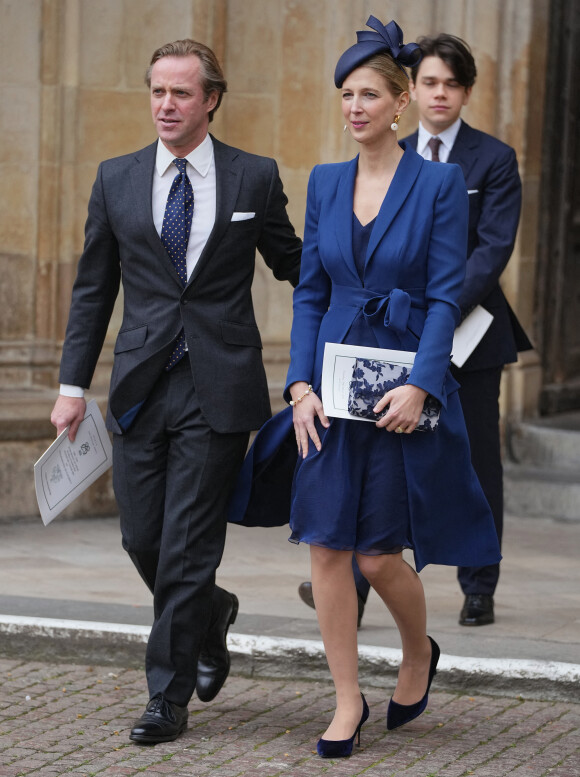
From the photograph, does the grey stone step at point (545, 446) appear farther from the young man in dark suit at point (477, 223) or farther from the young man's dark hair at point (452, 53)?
the young man's dark hair at point (452, 53)

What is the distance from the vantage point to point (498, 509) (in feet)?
19.5

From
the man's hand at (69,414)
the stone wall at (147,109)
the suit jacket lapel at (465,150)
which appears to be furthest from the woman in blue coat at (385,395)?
the stone wall at (147,109)

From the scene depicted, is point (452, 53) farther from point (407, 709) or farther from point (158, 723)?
point (158, 723)

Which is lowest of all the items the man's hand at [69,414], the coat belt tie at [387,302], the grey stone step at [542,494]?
the grey stone step at [542,494]

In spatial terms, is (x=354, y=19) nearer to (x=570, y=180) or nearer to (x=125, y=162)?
(x=570, y=180)

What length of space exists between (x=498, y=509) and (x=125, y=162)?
2101 millimetres

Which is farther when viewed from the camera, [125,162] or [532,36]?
[532,36]

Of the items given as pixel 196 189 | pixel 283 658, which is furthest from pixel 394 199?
pixel 283 658

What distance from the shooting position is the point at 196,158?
458cm

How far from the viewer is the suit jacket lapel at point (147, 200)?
4.48 metres

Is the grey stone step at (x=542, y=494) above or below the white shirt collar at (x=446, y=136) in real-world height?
below

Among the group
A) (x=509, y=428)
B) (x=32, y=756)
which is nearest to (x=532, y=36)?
(x=509, y=428)

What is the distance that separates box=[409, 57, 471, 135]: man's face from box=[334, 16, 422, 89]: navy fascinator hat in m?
1.35

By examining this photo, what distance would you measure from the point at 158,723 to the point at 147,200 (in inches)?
57.2
